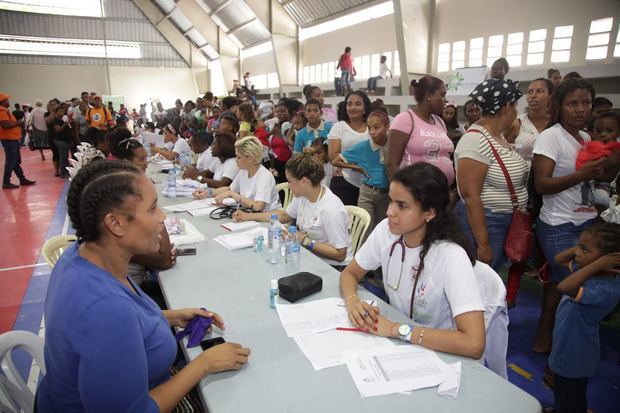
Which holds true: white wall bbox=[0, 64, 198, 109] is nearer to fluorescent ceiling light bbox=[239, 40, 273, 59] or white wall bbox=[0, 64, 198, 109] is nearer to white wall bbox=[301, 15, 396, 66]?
fluorescent ceiling light bbox=[239, 40, 273, 59]

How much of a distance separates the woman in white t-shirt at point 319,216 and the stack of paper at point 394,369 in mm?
1128

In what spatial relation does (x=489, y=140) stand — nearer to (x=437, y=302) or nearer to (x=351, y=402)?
(x=437, y=302)

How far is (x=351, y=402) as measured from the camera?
1.05 meters

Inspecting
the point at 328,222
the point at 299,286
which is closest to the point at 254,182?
the point at 328,222

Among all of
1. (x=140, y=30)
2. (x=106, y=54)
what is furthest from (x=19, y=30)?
(x=140, y=30)

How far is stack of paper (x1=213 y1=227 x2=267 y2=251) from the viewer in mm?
2279

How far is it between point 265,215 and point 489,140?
61.2 inches

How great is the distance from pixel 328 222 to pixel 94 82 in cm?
2192

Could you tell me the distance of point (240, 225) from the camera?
8.95ft

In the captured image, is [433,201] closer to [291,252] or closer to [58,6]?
[291,252]

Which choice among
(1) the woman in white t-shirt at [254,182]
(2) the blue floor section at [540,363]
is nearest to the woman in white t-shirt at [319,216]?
(1) the woman in white t-shirt at [254,182]

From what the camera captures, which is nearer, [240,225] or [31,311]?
[240,225]

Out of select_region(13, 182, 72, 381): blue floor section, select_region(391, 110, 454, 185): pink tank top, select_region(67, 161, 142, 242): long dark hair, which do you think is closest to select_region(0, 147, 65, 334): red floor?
select_region(13, 182, 72, 381): blue floor section

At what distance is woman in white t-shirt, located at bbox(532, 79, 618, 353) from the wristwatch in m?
1.35
